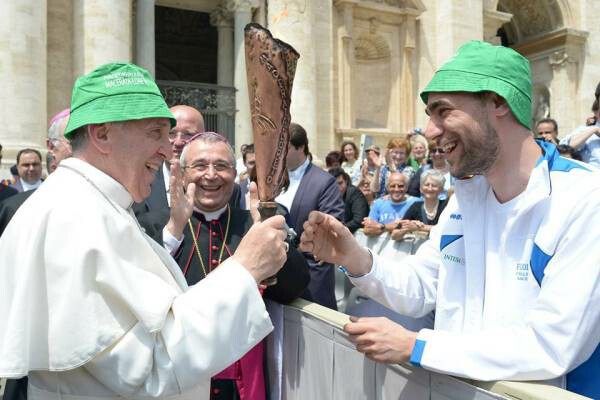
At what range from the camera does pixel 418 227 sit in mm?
5590

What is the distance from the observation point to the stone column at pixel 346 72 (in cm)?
1534

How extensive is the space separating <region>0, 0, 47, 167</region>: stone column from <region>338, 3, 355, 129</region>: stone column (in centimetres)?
776

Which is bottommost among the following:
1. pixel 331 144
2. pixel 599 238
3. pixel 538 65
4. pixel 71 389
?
pixel 71 389

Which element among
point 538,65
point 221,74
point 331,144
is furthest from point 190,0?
point 538,65

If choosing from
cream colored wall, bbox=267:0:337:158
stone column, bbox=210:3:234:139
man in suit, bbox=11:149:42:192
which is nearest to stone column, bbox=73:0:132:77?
cream colored wall, bbox=267:0:337:158

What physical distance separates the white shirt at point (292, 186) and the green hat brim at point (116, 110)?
8.86 feet

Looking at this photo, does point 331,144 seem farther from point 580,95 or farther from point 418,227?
point 580,95

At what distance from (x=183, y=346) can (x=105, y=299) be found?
26 centimetres

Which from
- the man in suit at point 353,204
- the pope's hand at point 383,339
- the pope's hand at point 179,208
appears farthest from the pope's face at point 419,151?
the pope's hand at point 383,339

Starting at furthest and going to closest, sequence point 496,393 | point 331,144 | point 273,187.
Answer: point 331,144 < point 273,187 < point 496,393

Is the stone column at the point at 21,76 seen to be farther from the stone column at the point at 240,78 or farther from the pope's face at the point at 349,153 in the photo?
the pope's face at the point at 349,153

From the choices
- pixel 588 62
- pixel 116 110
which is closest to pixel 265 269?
pixel 116 110

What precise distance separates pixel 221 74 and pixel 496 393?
14517 millimetres

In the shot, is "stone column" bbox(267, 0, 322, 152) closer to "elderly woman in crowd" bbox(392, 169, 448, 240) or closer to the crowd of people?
"elderly woman in crowd" bbox(392, 169, 448, 240)
